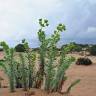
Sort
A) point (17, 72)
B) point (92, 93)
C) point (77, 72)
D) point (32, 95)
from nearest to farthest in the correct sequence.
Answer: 1. point (32, 95)
2. point (17, 72)
3. point (92, 93)
4. point (77, 72)

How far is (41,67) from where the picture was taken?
11.5 metres

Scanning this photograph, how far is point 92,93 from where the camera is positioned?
14.8 m

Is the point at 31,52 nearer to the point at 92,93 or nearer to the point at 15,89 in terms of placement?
the point at 15,89

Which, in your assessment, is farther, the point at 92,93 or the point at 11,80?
the point at 92,93

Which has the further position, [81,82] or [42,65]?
[81,82]

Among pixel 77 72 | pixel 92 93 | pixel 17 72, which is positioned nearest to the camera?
pixel 17 72

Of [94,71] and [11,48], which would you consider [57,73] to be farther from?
[94,71]

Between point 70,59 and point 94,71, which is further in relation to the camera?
point 94,71

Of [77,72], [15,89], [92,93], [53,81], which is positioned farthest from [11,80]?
[77,72]

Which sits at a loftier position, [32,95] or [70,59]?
[70,59]

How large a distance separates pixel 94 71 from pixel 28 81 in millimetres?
11959

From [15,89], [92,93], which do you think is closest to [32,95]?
[15,89]

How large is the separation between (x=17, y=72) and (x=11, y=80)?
0.38 meters

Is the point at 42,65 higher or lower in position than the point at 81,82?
Result: higher
